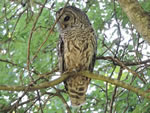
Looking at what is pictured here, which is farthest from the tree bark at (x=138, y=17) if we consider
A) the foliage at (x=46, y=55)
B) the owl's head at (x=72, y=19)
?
the owl's head at (x=72, y=19)

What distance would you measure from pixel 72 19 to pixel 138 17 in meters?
1.53

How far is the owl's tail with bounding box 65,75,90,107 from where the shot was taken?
3.29 meters

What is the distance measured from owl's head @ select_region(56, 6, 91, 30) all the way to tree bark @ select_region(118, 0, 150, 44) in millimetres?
1273

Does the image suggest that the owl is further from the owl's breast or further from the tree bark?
the tree bark

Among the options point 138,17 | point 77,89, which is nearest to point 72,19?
point 77,89

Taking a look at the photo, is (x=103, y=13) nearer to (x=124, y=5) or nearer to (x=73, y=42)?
(x=73, y=42)

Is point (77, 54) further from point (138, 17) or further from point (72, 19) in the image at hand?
point (138, 17)

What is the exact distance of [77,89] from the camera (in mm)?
3346

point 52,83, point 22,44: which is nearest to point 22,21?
point 22,44

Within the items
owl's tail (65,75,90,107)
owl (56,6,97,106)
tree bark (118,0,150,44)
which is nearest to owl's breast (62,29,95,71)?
owl (56,6,97,106)

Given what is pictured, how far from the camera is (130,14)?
7.13ft

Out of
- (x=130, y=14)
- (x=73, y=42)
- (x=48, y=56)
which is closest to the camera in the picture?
(x=130, y=14)

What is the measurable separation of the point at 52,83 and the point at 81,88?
1095 millimetres

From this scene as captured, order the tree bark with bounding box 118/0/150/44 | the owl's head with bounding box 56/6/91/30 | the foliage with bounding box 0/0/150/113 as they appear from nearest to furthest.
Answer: the tree bark with bounding box 118/0/150/44 < the foliage with bounding box 0/0/150/113 < the owl's head with bounding box 56/6/91/30
